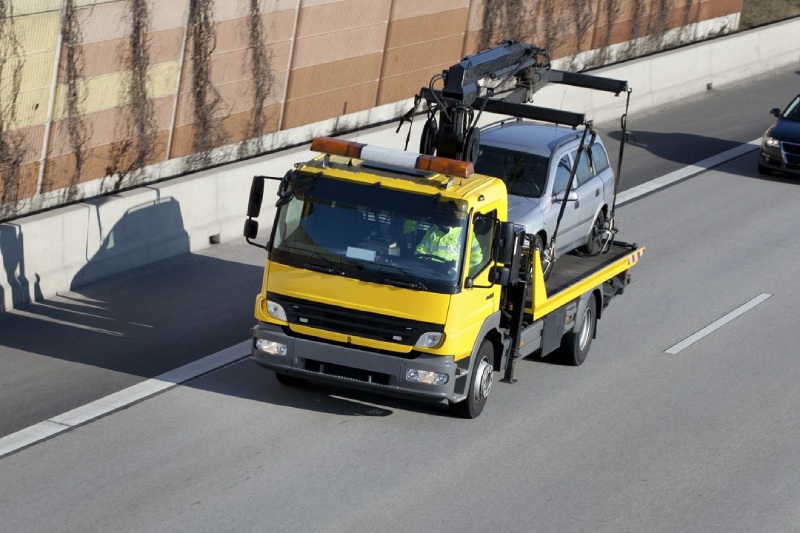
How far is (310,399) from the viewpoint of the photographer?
513 inches

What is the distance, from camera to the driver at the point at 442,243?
12.0 m

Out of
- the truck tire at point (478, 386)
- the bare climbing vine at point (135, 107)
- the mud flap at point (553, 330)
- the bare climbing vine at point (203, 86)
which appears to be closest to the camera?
the truck tire at point (478, 386)

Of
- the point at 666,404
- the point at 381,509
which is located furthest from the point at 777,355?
the point at 381,509

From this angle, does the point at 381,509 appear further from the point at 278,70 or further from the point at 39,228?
the point at 278,70

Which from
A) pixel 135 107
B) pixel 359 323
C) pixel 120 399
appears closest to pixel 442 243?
pixel 359 323

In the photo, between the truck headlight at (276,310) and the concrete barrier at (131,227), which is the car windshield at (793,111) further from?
the truck headlight at (276,310)

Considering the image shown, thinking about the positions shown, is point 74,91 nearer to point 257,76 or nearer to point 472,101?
point 257,76

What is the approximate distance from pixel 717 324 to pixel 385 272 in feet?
19.3

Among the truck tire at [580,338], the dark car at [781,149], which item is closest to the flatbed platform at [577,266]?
the truck tire at [580,338]

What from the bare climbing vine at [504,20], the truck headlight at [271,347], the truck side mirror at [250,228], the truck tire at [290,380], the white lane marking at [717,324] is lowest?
the truck tire at [290,380]

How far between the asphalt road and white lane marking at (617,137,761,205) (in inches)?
174

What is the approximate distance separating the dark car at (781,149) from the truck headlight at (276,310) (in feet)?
46.5

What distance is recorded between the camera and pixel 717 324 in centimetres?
1631

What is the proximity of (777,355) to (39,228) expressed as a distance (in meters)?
8.61
